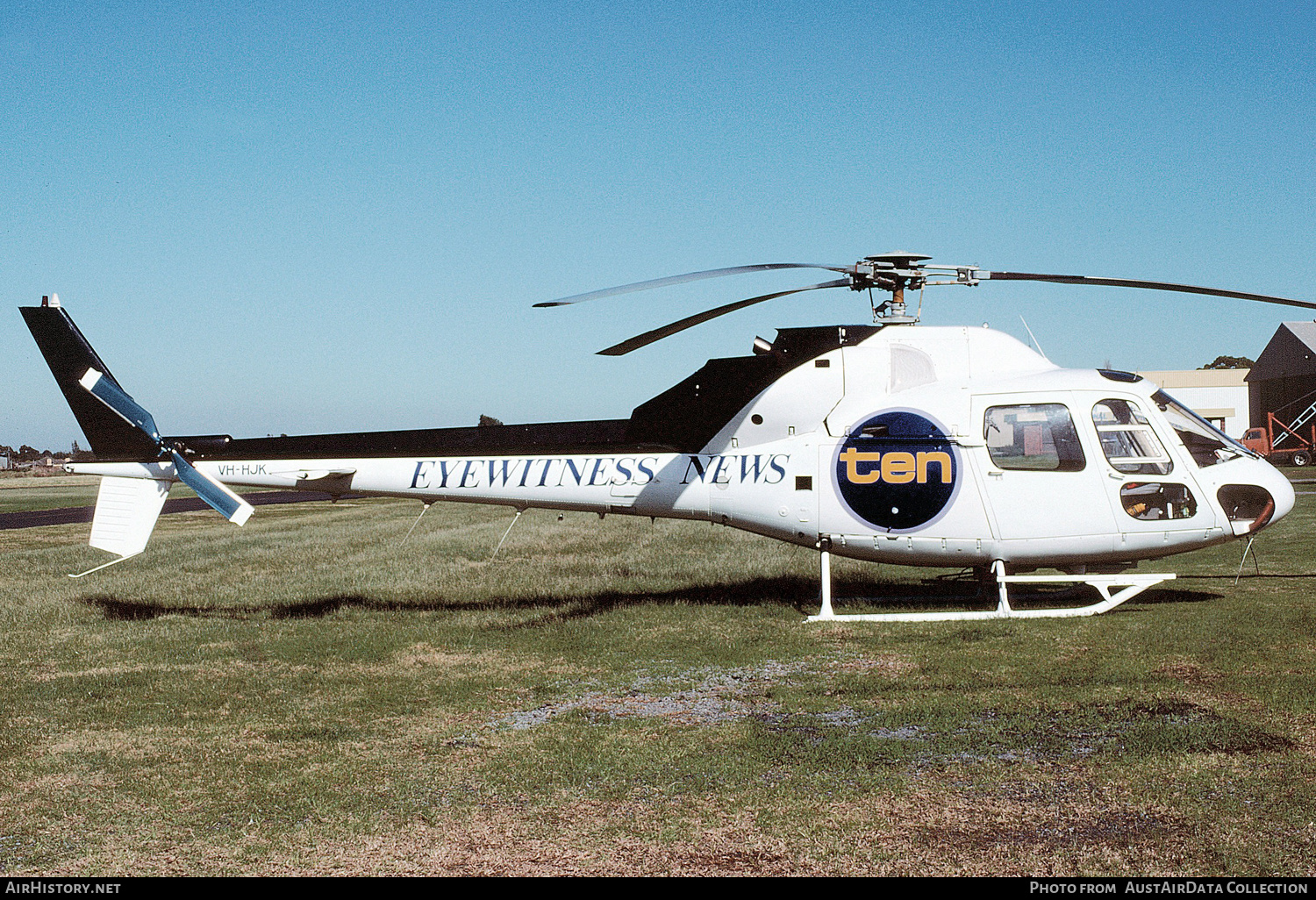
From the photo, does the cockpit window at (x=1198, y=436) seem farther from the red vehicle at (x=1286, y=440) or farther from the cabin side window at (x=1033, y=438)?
the red vehicle at (x=1286, y=440)

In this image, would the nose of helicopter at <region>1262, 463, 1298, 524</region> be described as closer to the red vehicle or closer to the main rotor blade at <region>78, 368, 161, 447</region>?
the main rotor blade at <region>78, 368, 161, 447</region>

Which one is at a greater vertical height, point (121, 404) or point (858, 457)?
point (121, 404)

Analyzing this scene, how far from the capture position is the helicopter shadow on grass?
42.9 ft

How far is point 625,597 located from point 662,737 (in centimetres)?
648

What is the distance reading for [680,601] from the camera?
1368 centimetres

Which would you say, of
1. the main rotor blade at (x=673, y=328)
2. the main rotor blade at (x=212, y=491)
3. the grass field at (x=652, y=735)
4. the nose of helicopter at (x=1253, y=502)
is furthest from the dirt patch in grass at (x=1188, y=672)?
the main rotor blade at (x=212, y=491)

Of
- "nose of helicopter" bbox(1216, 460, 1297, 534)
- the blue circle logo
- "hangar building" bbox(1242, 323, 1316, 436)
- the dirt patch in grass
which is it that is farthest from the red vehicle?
the dirt patch in grass

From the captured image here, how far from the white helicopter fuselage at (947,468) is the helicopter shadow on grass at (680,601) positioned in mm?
1294

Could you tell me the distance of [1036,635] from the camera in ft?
35.0

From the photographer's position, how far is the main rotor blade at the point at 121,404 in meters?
13.2

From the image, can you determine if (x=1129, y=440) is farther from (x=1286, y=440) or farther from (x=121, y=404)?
(x=1286, y=440)

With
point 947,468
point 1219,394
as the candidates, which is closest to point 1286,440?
point 1219,394

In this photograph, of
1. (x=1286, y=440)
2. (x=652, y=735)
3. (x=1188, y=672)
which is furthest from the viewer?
(x=1286, y=440)

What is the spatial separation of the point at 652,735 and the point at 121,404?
9418 mm
